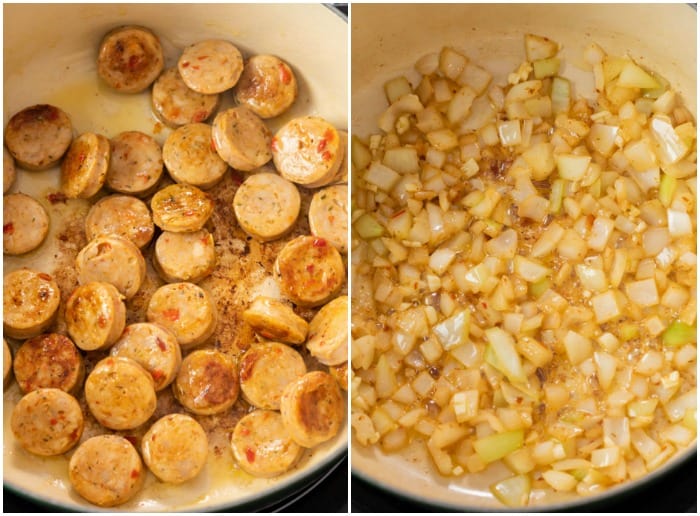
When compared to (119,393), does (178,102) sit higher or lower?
higher

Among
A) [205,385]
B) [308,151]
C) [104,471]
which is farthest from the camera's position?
[308,151]

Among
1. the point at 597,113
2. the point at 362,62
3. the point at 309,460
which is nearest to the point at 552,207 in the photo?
the point at 597,113

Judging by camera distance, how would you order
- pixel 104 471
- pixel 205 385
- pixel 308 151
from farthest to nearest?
pixel 308 151
pixel 205 385
pixel 104 471

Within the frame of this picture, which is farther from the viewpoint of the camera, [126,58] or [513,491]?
[126,58]

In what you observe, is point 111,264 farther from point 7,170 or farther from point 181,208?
point 7,170

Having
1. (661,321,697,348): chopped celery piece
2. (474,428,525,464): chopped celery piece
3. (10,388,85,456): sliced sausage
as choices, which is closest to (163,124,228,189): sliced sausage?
(10,388,85,456): sliced sausage

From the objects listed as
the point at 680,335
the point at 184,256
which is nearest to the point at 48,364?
the point at 184,256
